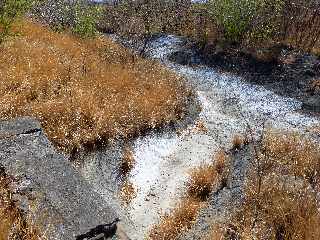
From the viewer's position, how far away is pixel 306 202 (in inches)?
301

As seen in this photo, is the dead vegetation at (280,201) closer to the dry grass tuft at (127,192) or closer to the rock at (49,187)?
the rock at (49,187)

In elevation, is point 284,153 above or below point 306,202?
below

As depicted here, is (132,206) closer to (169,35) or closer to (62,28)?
(62,28)

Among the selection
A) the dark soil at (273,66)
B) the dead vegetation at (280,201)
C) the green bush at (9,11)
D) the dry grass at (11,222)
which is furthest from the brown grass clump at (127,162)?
the dark soil at (273,66)

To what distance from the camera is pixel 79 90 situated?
12.0 m

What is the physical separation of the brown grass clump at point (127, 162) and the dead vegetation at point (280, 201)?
2695mm

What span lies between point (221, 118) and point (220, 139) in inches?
68.2

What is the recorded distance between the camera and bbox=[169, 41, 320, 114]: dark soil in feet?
54.5

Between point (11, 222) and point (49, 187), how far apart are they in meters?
1.29

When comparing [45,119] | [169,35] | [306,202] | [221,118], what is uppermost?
[306,202]

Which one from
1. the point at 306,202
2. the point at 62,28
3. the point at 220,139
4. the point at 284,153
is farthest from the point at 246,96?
the point at 306,202

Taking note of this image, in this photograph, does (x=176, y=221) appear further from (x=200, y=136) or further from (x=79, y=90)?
(x=79, y=90)

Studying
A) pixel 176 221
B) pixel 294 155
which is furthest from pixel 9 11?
pixel 294 155

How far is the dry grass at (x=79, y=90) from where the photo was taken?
1081 cm
